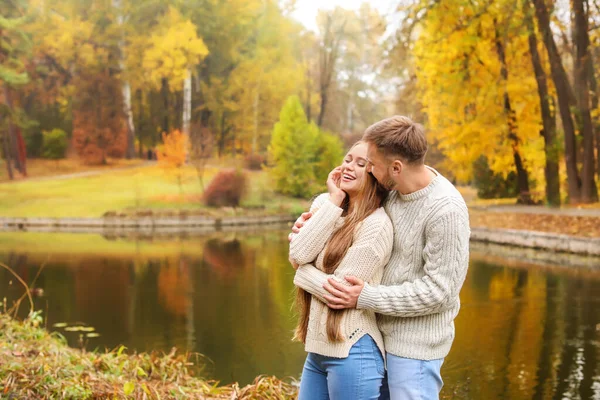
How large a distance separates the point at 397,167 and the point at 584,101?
16.8 metres

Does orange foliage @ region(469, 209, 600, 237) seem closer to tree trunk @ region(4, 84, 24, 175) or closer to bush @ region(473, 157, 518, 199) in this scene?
bush @ region(473, 157, 518, 199)

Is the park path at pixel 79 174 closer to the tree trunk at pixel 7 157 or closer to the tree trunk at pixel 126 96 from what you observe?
the tree trunk at pixel 7 157

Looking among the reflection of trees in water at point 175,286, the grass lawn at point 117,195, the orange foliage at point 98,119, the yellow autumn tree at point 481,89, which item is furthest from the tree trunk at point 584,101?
the orange foliage at point 98,119

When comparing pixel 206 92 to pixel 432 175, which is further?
pixel 206 92

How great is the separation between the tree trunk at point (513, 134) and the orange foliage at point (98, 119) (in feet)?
67.7

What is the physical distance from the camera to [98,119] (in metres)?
34.9

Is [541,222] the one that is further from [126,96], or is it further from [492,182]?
[126,96]

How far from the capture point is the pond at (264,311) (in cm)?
645

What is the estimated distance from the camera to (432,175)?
7.66ft

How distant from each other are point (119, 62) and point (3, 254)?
77.6 ft

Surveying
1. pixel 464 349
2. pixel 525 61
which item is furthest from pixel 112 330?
pixel 525 61

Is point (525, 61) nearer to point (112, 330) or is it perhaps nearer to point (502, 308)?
point (502, 308)

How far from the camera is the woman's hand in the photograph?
238cm

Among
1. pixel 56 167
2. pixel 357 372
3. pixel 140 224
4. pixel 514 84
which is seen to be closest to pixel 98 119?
pixel 56 167
